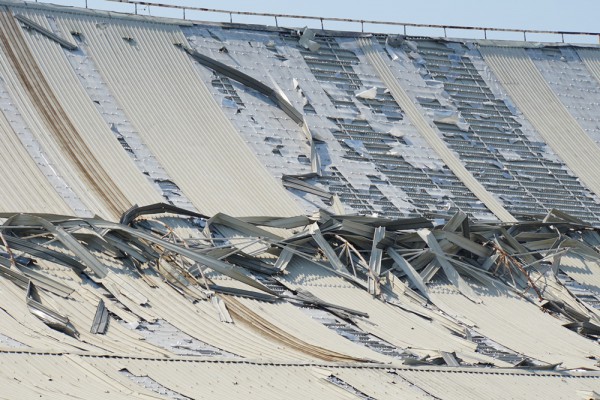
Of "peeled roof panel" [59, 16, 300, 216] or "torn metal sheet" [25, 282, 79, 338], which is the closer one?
"torn metal sheet" [25, 282, 79, 338]

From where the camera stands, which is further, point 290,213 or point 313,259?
point 290,213

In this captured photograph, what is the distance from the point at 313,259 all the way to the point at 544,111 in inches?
573

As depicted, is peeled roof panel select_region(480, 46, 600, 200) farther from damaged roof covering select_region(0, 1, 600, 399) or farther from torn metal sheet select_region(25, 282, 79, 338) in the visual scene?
torn metal sheet select_region(25, 282, 79, 338)

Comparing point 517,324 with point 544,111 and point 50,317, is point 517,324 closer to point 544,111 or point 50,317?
point 50,317

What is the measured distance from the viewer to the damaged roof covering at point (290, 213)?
73.9ft

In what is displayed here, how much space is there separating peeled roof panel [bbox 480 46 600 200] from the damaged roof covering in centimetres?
8

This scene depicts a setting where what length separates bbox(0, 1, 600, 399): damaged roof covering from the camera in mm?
22531

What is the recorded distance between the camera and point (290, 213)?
106ft

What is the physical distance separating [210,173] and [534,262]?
7679mm

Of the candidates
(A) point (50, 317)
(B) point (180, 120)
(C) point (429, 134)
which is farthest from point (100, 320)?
(C) point (429, 134)

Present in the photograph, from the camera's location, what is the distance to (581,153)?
40500mm

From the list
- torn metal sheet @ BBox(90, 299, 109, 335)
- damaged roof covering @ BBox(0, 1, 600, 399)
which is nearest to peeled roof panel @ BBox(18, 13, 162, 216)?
damaged roof covering @ BBox(0, 1, 600, 399)

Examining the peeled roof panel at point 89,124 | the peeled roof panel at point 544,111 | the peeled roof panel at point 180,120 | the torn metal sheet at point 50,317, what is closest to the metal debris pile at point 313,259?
the torn metal sheet at point 50,317

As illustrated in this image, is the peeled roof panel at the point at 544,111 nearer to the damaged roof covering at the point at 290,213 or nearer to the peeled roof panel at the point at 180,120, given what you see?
the damaged roof covering at the point at 290,213
